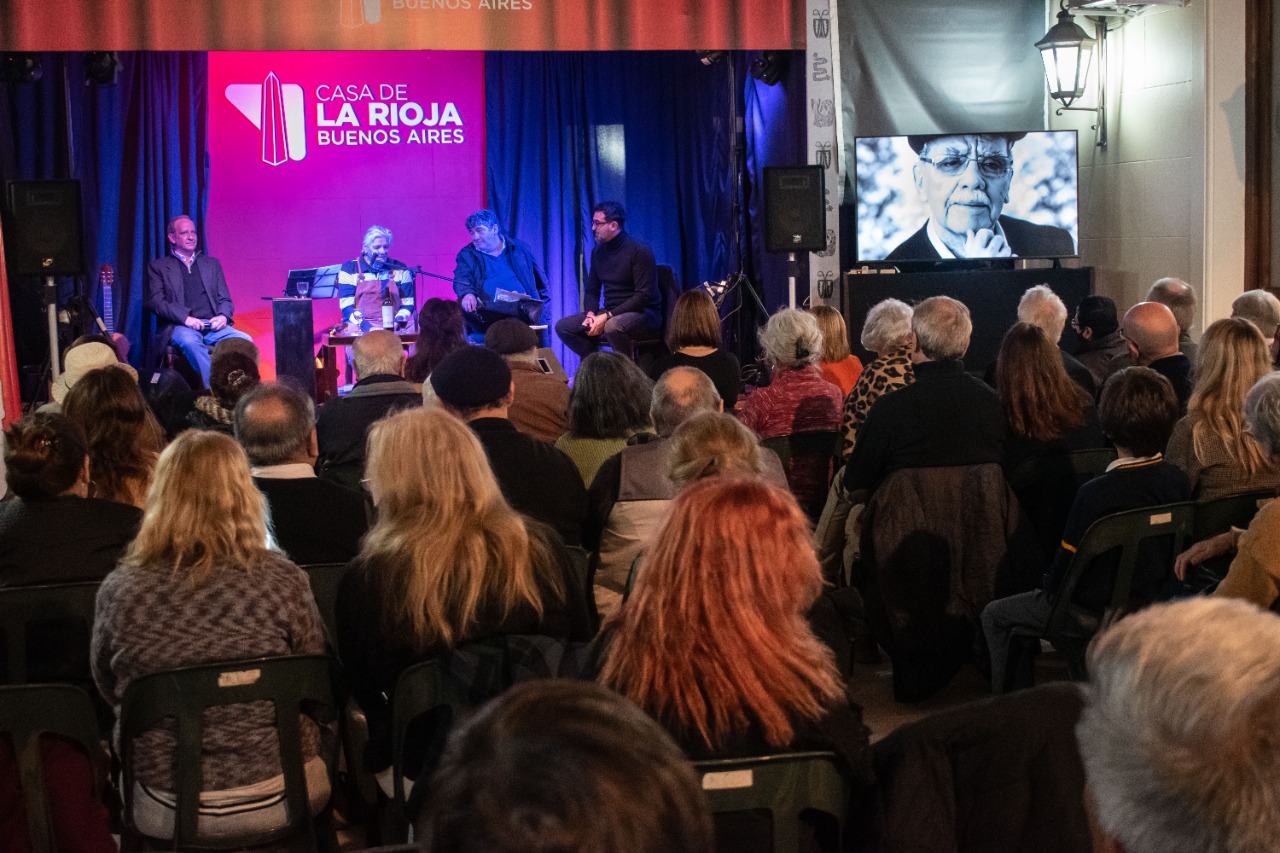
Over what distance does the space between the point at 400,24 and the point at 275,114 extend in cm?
322

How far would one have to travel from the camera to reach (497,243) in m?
9.78

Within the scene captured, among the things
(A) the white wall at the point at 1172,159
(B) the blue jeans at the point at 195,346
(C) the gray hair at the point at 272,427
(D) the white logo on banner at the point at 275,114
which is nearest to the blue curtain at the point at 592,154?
(D) the white logo on banner at the point at 275,114

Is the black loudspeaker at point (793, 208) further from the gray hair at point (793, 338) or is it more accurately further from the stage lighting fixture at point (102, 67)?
the stage lighting fixture at point (102, 67)

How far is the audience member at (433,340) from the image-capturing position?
622 cm

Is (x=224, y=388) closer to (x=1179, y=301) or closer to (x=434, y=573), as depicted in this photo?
(x=434, y=573)

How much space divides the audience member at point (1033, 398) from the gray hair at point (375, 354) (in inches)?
88.2

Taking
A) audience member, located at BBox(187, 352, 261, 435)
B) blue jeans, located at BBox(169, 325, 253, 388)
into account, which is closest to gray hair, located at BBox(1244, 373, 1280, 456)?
audience member, located at BBox(187, 352, 261, 435)

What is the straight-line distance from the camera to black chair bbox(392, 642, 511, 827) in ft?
8.20

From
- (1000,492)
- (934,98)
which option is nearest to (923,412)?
(1000,492)

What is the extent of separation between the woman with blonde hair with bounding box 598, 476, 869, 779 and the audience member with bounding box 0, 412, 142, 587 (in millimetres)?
1635

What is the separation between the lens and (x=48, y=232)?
7.84 m

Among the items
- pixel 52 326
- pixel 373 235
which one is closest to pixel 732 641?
pixel 52 326

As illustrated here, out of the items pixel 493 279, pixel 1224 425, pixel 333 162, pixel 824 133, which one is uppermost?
pixel 333 162

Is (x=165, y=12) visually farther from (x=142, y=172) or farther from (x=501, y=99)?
(x=501, y=99)
